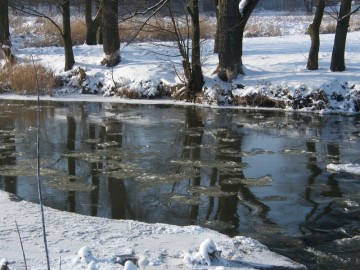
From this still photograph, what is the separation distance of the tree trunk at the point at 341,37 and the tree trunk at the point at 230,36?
2743 millimetres

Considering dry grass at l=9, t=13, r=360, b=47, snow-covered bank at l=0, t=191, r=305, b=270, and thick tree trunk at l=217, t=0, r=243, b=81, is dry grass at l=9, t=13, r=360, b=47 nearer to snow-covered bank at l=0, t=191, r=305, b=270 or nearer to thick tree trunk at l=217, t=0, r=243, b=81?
thick tree trunk at l=217, t=0, r=243, b=81

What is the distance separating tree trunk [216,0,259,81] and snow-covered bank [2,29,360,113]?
0.33m

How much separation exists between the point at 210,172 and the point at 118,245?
12.7 feet

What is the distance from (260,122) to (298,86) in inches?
104

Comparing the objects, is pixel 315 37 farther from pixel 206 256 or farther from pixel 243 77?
pixel 206 256

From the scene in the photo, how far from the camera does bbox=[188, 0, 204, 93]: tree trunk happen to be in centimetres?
1775

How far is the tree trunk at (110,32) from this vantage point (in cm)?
2028

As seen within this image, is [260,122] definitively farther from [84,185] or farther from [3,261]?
[3,261]

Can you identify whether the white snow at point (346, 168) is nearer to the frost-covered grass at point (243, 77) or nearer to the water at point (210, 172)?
the water at point (210, 172)

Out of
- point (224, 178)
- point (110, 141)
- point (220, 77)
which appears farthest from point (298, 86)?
point (224, 178)

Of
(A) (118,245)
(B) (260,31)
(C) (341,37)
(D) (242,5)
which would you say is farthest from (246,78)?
(B) (260,31)

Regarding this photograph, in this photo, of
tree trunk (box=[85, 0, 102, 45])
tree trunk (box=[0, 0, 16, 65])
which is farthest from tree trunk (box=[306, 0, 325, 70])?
tree trunk (box=[0, 0, 16, 65])

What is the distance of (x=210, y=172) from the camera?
9805mm

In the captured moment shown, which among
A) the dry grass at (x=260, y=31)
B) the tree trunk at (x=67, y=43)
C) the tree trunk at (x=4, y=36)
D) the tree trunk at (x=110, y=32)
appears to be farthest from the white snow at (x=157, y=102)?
the dry grass at (x=260, y=31)
